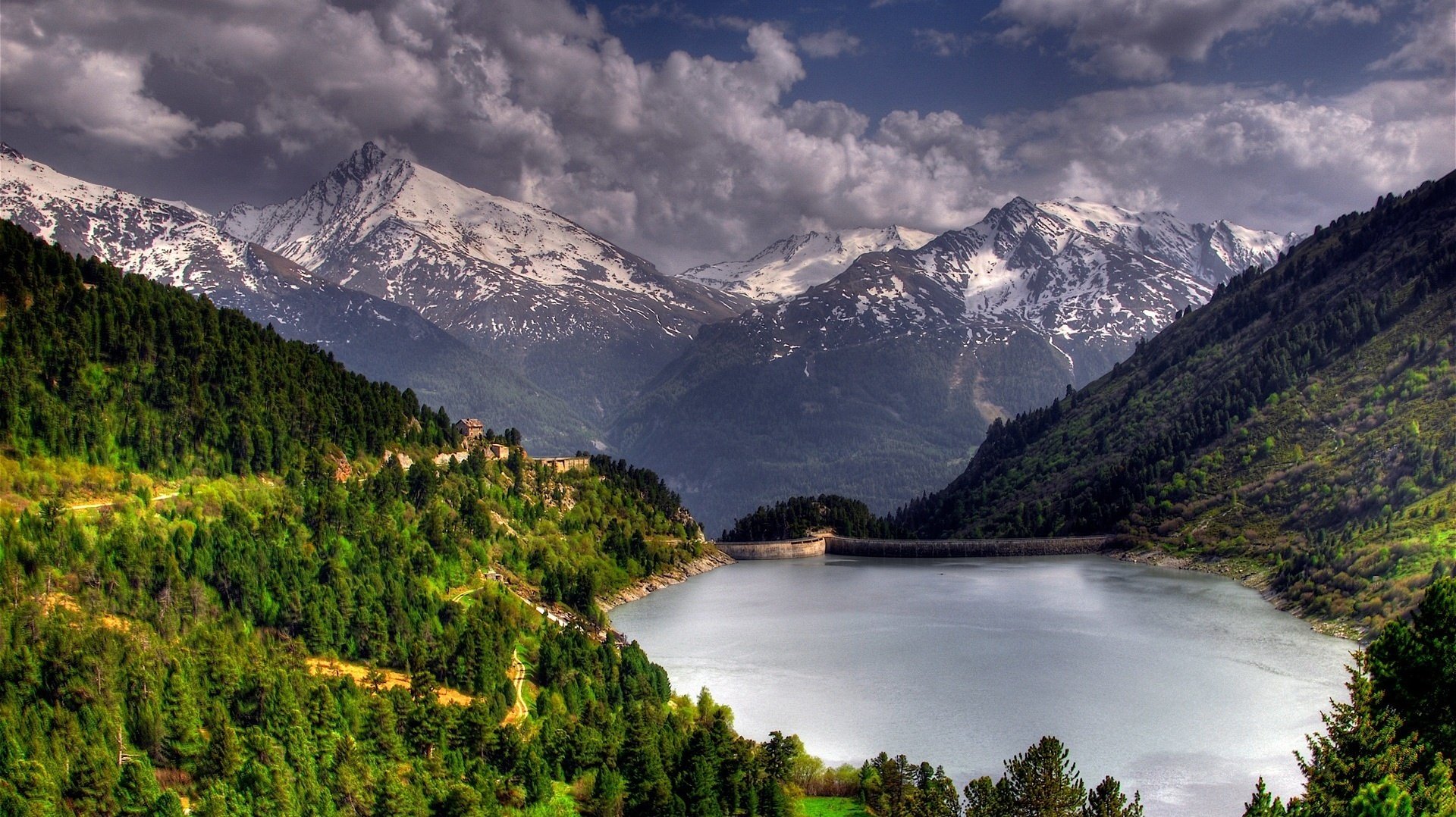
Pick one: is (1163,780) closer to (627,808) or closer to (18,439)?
(627,808)

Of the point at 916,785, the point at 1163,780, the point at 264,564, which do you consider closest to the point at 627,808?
the point at 916,785

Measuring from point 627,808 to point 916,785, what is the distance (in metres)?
16.8

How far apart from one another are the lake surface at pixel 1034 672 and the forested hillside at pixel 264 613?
10941mm

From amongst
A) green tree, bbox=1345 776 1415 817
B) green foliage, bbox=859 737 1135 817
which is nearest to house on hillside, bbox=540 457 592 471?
green foliage, bbox=859 737 1135 817

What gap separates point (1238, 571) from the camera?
524ft

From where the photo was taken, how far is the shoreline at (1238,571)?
118 m

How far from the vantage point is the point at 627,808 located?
7219 centimetres

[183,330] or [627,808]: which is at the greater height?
[183,330]

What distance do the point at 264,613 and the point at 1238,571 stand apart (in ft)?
393

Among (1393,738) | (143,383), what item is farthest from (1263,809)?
(143,383)

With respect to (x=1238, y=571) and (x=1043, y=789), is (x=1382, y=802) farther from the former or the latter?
(x=1238, y=571)

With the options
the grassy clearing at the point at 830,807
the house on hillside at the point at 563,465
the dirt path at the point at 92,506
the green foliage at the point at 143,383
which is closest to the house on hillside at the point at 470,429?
the house on hillside at the point at 563,465

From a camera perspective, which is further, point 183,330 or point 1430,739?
point 183,330

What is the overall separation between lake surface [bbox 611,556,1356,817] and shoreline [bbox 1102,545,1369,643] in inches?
76.7
